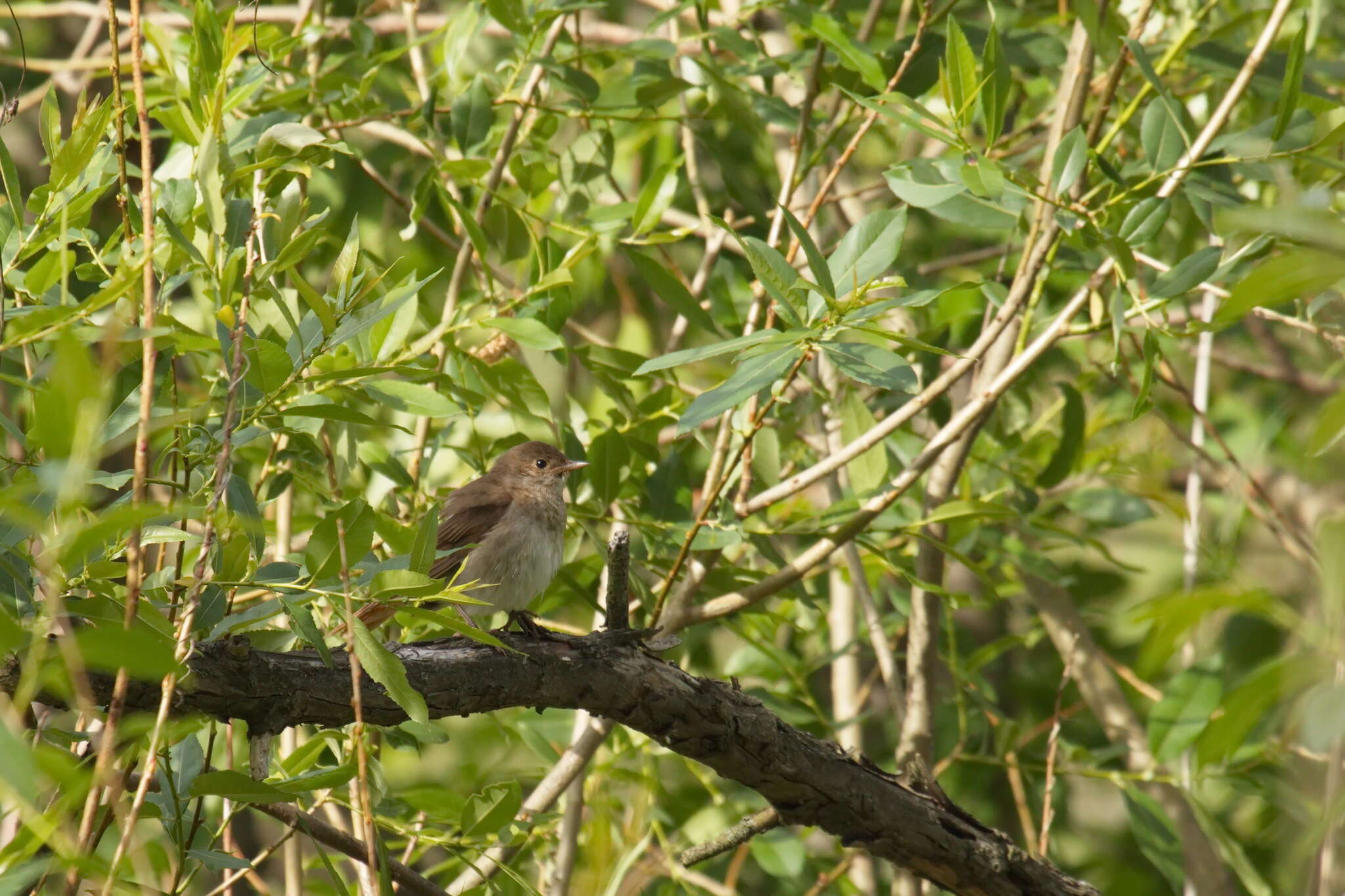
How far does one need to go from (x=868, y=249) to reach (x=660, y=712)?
3.97 ft

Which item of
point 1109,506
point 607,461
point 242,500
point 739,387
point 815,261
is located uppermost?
point 815,261

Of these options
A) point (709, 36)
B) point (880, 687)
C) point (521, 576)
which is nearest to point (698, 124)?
point (709, 36)

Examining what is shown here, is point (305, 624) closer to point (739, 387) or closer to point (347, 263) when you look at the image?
point (347, 263)

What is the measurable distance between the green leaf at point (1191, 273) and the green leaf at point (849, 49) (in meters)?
1.05

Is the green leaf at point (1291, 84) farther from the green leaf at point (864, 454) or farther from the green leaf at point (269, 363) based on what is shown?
the green leaf at point (269, 363)

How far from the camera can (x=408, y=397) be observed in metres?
2.83

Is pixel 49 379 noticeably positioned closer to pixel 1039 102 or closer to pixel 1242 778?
pixel 1242 778

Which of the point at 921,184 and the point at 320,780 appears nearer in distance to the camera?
the point at 320,780

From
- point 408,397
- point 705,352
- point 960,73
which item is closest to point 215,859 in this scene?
point 408,397

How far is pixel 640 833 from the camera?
467 centimetres

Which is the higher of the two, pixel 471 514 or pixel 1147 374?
pixel 1147 374

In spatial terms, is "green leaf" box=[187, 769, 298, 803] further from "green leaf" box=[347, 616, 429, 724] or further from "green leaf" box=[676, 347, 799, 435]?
"green leaf" box=[676, 347, 799, 435]

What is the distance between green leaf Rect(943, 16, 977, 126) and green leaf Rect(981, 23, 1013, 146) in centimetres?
4

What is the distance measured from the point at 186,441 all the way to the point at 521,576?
2.00 m
